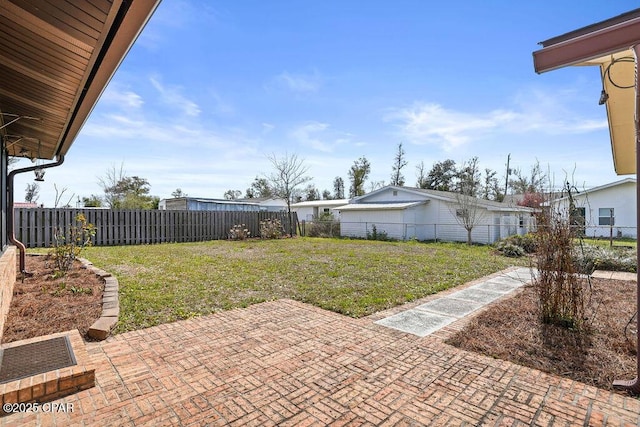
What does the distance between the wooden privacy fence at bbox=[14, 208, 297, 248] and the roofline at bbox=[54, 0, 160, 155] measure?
457 inches

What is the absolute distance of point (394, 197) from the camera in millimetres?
22219

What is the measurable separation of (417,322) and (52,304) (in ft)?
17.6

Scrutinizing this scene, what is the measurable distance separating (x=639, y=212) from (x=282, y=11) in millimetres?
8464

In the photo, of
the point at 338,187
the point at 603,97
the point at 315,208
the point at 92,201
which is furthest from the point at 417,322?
the point at 338,187

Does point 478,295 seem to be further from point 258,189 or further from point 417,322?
point 258,189

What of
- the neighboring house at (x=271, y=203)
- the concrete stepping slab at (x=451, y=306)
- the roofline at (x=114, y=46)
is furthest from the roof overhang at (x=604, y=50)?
the neighboring house at (x=271, y=203)

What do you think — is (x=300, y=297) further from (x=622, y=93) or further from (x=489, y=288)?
(x=622, y=93)

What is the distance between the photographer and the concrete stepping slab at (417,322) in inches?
168

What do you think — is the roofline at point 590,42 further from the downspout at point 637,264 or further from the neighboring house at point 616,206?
the neighboring house at point 616,206

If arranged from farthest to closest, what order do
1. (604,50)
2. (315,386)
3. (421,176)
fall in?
(421,176), (315,386), (604,50)

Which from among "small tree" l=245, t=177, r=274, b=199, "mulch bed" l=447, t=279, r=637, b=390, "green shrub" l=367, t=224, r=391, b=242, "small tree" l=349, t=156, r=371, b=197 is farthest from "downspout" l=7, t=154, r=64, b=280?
"small tree" l=349, t=156, r=371, b=197

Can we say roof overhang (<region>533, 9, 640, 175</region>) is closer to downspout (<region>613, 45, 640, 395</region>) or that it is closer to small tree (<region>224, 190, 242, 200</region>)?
downspout (<region>613, 45, 640, 395</region>)

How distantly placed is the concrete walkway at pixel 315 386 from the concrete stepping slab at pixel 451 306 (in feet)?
3.63

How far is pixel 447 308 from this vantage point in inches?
208
